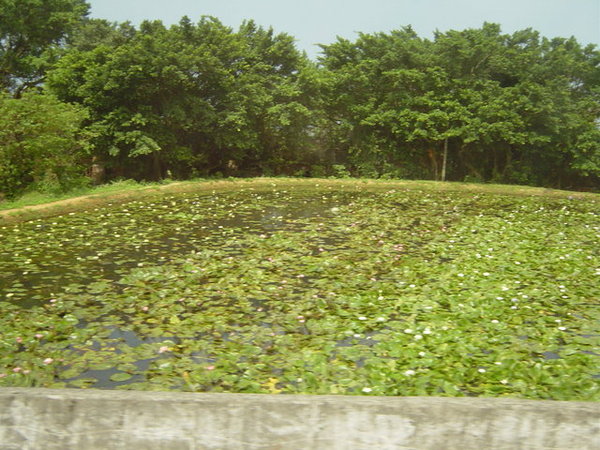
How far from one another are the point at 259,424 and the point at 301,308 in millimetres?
2977

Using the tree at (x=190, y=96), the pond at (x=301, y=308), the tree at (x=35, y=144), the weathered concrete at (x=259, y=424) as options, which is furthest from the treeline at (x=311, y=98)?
the weathered concrete at (x=259, y=424)

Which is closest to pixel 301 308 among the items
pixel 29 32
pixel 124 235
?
pixel 124 235

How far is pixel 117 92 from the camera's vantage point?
16.6 meters

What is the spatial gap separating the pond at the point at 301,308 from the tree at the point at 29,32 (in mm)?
15238

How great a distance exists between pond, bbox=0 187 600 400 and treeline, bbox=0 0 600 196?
8.63m

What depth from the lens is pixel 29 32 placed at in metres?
21.8

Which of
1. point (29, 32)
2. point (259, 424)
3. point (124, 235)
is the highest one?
point (29, 32)

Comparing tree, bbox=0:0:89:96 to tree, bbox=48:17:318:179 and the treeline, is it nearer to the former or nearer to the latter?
the treeline

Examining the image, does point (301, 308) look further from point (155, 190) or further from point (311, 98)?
point (311, 98)

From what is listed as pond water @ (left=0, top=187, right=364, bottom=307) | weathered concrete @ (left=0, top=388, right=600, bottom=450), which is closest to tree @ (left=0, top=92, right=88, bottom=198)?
pond water @ (left=0, top=187, right=364, bottom=307)

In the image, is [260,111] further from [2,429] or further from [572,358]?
[2,429]

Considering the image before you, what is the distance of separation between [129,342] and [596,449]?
3.54m

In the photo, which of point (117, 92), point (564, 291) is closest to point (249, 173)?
point (117, 92)

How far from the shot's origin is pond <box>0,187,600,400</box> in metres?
3.67
